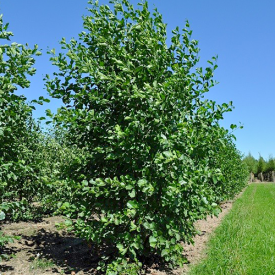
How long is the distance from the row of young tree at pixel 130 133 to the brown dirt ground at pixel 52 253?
0.65m

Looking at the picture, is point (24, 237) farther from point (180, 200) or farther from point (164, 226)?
point (180, 200)

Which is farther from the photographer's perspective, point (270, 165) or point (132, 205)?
point (270, 165)

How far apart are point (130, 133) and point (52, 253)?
350 cm

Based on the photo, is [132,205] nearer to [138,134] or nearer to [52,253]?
[138,134]

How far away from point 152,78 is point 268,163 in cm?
6391

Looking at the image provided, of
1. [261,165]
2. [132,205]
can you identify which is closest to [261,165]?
[261,165]

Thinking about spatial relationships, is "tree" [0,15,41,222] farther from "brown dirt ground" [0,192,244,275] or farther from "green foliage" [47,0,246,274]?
"brown dirt ground" [0,192,244,275]

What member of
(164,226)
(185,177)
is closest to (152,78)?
(185,177)

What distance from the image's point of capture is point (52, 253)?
587 cm

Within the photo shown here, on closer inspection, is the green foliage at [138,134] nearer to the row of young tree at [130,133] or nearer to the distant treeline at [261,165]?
the row of young tree at [130,133]

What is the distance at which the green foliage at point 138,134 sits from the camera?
4.04 m

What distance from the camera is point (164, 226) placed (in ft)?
14.1

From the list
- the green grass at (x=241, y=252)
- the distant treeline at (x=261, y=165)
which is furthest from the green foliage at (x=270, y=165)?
the green grass at (x=241, y=252)

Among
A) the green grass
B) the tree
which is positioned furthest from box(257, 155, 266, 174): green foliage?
the tree
